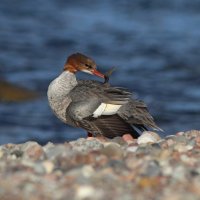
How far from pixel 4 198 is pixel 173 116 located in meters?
10.3

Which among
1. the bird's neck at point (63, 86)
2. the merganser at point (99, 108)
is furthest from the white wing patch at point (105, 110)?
the bird's neck at point (63, 86)

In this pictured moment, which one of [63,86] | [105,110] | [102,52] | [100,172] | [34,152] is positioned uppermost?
[100,172]

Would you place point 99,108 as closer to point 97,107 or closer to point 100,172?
point 97,107

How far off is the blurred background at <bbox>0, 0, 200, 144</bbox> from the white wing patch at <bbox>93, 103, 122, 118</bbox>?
16.3 feet

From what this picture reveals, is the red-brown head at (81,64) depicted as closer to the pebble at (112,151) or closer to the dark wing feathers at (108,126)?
the dark wing feathers at (108,126)

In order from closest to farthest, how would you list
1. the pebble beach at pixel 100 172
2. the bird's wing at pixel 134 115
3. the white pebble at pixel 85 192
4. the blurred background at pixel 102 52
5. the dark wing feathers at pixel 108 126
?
1. the white pebble at pixel 85 192
2. the pebble beach at pixel 100 172
3. the dark wing feathers at pixel 108 126
4. the bird's wing at pixel 134 115
5. the blurred background at pixel 102 52

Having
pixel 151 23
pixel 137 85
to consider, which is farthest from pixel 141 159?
pixel 151 23

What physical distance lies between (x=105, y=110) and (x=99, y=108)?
2.5 inches

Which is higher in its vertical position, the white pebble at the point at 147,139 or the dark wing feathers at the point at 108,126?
the white pebble at the point at 147,139

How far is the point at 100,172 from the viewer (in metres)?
6.55

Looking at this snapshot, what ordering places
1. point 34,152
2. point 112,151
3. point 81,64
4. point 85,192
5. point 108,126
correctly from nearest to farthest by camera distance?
point 85,192 → point 112,151 → point 34,152 → point 108,126 → point 81,64

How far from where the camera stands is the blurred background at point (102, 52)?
1609 cm

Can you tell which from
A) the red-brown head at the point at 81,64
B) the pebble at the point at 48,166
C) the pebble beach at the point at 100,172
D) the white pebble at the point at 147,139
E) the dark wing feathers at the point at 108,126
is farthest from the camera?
the red-brown head at the point at 81,64

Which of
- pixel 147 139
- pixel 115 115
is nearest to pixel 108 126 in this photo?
pixel 115 115
